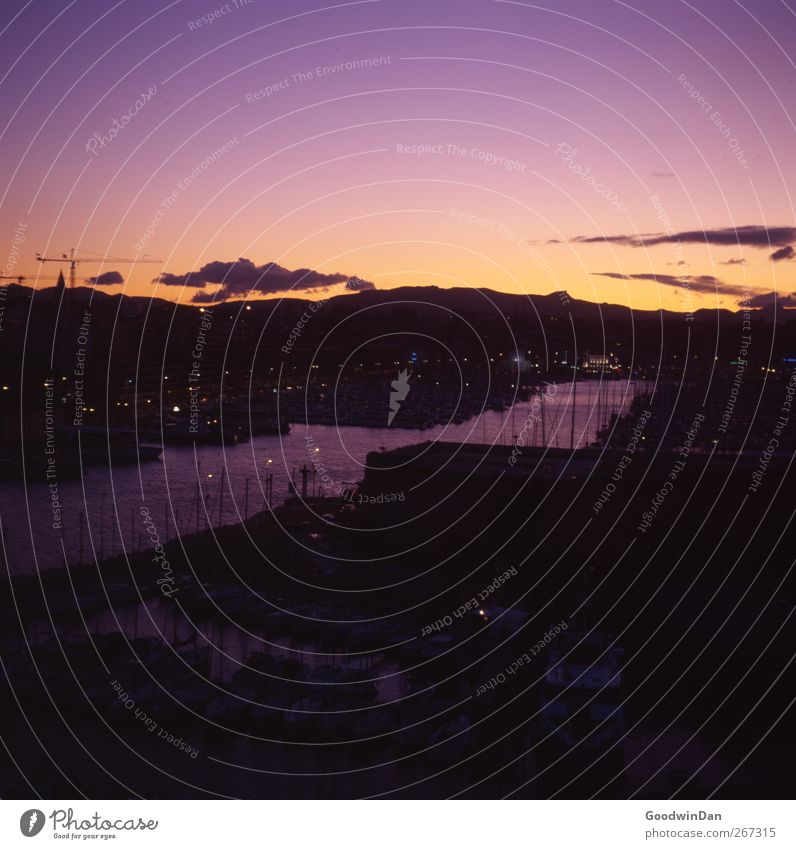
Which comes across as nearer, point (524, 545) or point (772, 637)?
point (772, 637)

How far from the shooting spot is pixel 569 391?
1503 inches

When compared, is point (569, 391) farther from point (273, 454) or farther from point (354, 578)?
point (354, 578)

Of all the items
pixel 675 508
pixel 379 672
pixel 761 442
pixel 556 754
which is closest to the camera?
pixel 556 754

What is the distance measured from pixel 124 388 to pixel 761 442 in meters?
13.8

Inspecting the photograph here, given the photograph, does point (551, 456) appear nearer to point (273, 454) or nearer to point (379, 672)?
point (379, 672)

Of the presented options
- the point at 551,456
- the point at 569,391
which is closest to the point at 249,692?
the point at 551,456

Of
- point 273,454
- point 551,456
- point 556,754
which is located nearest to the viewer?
point 556,754

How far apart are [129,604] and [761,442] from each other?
38.2ft

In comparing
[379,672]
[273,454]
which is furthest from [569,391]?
[379,672]

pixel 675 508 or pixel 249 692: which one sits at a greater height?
pixel 675 508

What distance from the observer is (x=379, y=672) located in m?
5.95

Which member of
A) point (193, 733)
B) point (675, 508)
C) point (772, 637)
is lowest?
point (193, 733)

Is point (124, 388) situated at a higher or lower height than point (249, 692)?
higher

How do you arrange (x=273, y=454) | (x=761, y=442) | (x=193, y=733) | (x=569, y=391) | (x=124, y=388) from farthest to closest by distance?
(x=569, y=391) → (x=124, y=388) → (x=273, y=454) → (x=761, y=442) → (x=193, y=733)
